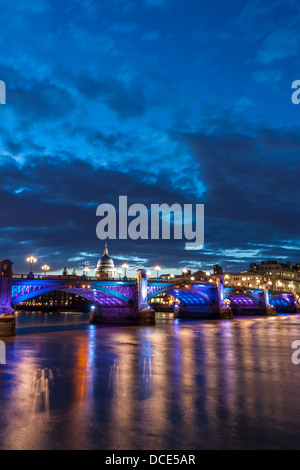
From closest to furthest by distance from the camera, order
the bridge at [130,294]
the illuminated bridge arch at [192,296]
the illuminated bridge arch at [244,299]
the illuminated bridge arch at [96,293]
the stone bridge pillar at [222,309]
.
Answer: the bridge at [130,294] → the illuminated bridge arch at [96,293] → the illuminated bridge arch at [192,296] → the stone bridge pillar at [222,309] → the illuminated bridge arch at [244,299]

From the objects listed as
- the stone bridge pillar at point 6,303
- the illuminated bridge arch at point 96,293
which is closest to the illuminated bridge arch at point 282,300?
the illuminated bridge arch at point 96,293

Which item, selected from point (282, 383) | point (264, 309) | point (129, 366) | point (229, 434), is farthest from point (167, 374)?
point (264, 309)

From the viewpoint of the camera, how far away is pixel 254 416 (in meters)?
11.7

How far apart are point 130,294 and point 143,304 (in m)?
3.20

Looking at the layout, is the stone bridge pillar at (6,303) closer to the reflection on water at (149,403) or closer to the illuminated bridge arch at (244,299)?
the reflection on water at (149,403)

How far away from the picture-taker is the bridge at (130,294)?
4956 cm

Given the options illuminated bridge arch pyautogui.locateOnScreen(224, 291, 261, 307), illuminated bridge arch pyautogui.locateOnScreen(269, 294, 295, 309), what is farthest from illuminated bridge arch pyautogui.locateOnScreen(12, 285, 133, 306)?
illuminated bridge arch pyautogui.locateOnScreen(269, 294, 295, 309)

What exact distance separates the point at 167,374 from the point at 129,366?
11.6 feet

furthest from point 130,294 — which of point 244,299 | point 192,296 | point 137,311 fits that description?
point 244,299

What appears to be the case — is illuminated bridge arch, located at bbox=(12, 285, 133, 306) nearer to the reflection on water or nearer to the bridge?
the bridge

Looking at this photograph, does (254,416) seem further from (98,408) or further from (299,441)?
(98,408)

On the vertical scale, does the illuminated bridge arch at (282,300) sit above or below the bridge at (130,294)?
below

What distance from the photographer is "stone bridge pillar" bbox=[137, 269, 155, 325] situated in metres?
65.1

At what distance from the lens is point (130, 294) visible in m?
67.6
